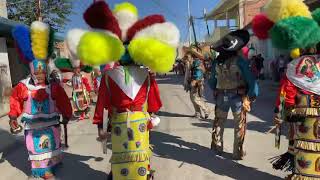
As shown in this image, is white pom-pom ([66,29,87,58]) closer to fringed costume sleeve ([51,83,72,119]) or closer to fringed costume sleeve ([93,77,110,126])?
fringed costume sleeve ([93,77,110,126])

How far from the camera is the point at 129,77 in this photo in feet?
14.6

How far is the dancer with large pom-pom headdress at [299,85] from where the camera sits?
4.34 m

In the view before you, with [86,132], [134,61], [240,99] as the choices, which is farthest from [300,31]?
[86,132]

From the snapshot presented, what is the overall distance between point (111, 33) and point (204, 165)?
113 inches

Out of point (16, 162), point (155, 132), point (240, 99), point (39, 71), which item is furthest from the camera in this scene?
point (155, 132)

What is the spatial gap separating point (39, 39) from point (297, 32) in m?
3.33

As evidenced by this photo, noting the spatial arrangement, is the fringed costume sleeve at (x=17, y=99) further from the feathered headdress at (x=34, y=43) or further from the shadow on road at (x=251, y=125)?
the shadow on road at (x=251, y=125)

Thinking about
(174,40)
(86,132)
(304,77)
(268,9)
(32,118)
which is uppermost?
(268,9)

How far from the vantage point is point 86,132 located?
31.6ft

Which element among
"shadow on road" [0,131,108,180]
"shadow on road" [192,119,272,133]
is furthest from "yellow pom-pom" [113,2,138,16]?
"shadow on road" [192,119,272,133]

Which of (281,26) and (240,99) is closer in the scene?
(281,26)

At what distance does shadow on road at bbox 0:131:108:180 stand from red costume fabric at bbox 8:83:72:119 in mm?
870

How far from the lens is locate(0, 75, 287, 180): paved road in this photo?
19.5ft

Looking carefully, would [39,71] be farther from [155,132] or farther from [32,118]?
[155,132]
